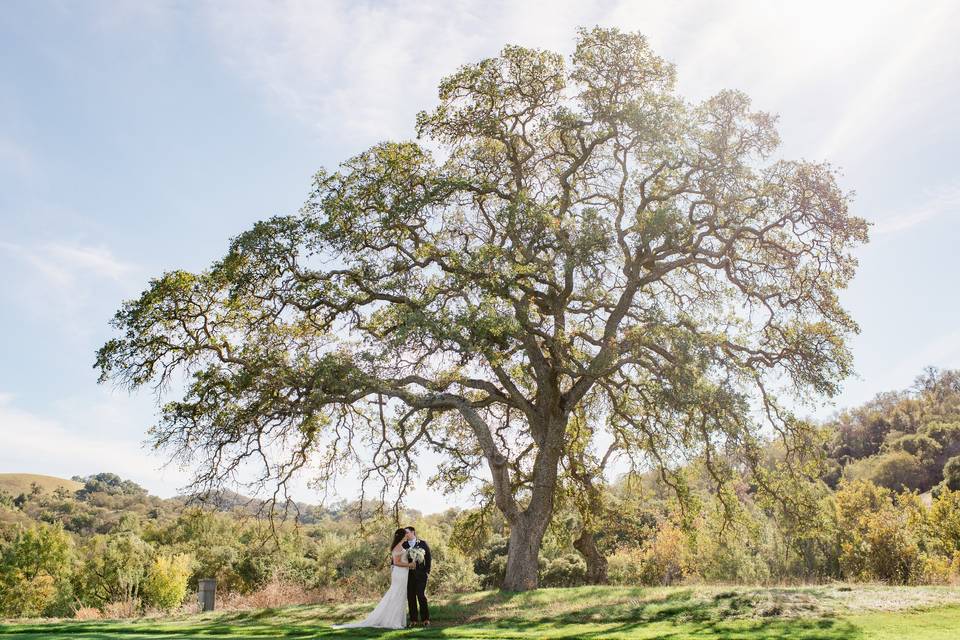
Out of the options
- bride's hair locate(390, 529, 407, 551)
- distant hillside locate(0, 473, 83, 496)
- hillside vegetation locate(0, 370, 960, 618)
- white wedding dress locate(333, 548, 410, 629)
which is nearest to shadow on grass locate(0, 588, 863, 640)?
white wedding dress locate(333, 548, 410, 629)

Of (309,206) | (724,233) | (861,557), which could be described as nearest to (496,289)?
(309,206)

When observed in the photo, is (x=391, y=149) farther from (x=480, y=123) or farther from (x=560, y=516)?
(x=560, y=516)

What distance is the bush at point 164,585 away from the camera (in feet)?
115

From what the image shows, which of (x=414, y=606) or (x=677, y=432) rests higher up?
(x=677, y=432)

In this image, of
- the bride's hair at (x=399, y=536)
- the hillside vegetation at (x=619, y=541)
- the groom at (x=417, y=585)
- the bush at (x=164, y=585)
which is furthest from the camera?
the bush at (x=164, y=585)

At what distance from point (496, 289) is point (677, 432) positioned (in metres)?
6.22

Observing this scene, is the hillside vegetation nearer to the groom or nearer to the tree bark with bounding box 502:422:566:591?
the tree bark with bounding box 502:422:566:591

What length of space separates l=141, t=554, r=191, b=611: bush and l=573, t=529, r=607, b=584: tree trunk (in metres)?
24.3

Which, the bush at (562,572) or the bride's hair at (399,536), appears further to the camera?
the bush at (562,572)

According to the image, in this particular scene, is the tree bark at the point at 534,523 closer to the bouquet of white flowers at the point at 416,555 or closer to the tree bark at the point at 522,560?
the tree bark at the point at 522,560

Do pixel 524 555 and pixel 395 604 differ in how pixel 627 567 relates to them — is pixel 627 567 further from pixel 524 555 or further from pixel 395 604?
pixel 395 604

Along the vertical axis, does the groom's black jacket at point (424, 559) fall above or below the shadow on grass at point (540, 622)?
above

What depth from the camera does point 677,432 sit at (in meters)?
17.0

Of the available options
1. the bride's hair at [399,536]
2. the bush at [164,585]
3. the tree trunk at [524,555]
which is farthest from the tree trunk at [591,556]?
the bush at [164,585]
